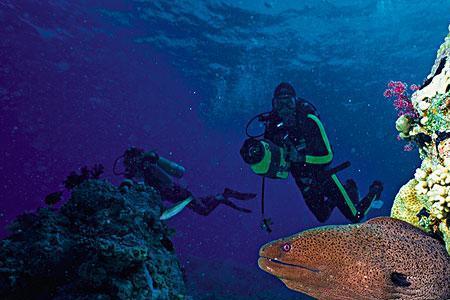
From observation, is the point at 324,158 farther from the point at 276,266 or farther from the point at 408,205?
the point at 276,266

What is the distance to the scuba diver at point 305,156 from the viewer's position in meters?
6.39

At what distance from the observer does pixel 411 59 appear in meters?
26.9

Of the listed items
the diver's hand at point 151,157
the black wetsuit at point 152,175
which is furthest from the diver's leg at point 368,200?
the diver's hand at point 151,157

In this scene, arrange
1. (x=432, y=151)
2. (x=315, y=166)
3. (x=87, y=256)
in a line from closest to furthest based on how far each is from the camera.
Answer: (x=87, y=256), (x=432, y=151), (x=315, y=166)

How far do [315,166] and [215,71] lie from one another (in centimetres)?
2576

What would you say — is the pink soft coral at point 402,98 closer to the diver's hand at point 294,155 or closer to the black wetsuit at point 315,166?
the black wetsuit at point 315,166

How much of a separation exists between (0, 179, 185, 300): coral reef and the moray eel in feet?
3.37

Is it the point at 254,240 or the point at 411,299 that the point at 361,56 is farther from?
the point at 411,299

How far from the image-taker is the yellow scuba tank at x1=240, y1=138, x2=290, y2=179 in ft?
19.2

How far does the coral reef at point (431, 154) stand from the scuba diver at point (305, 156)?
9.99 ft

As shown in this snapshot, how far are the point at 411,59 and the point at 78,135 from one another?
75830 mm

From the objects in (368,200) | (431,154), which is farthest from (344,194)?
(431,154)

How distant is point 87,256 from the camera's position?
2428 millimetres

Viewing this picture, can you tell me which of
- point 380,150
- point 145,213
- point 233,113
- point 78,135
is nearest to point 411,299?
point 145,213
